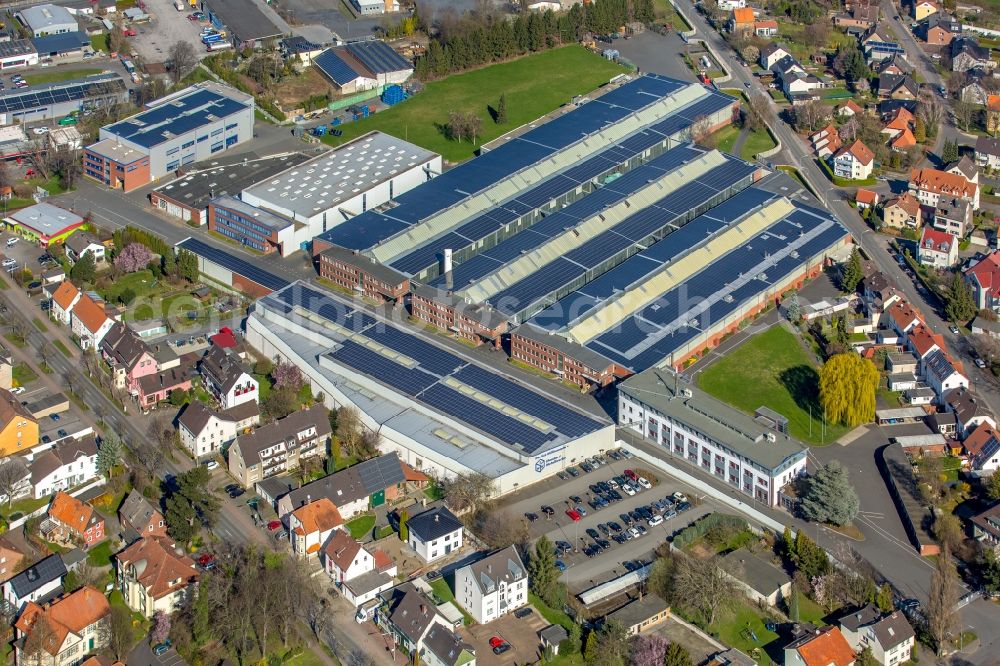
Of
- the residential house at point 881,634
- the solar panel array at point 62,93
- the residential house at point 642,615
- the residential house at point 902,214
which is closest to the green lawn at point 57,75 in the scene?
the solar panel array at point 62,93

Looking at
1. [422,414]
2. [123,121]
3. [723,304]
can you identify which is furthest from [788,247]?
[123,121]

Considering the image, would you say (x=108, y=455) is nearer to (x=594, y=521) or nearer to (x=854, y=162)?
(x=594, y=521)

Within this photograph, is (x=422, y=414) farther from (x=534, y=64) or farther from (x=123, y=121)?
(x=534, y=64)

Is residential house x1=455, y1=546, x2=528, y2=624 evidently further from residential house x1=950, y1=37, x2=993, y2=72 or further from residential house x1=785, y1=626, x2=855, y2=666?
residential house x1=950, y1=37, x2=993, y2=72

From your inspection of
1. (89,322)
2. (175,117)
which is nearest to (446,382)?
(89,322)

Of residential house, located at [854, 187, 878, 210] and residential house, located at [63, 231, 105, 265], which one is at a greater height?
residential house, located at [854, 187, 878, 210]

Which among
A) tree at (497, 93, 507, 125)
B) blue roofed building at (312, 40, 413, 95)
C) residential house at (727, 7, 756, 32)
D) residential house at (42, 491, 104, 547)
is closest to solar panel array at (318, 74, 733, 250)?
tree at (497, 93, 507, 125)

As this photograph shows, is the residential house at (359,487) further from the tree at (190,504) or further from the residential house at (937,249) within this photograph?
the residential house at (937,249)
